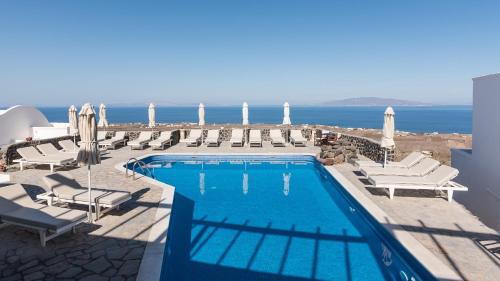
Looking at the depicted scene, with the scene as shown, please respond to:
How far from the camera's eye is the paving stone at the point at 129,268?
4.35m

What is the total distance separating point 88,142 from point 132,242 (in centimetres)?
230

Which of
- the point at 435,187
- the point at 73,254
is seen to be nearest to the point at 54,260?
the point at 73,254

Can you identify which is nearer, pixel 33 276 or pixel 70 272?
pixel 33 276

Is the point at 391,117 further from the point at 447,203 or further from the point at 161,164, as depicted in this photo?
the point at 161,164

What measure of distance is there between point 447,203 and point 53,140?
1468 cm

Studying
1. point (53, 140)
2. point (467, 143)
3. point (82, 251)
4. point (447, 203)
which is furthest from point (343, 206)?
point (467, 143)

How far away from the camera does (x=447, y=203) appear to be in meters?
7.41

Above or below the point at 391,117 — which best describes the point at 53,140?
below

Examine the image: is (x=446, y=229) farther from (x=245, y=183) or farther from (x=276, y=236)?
(x=245, y=183)

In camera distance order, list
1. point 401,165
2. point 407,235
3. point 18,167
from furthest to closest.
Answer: point 18,167, point 401,165, point 407,235

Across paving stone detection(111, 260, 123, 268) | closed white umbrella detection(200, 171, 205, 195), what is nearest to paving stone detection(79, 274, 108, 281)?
paving stone detection(111, 260, 123, 268)

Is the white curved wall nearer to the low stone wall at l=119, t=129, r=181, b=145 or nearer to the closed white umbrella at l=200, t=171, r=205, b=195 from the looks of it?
the low stone wall at l=119, t=129, r=181, b=145

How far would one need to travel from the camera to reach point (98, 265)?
455 centimetres

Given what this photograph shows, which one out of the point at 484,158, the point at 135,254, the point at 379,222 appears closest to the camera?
the point at 135,254
